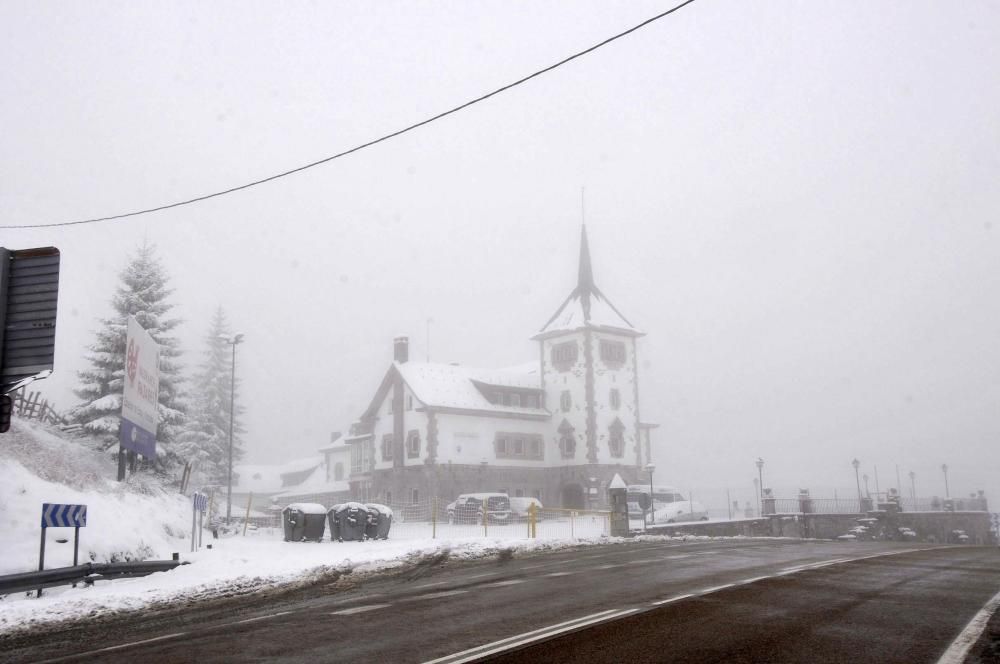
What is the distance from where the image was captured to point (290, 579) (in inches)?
606

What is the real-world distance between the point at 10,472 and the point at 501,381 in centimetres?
4333

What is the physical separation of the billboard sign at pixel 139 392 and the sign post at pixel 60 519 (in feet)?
19.5

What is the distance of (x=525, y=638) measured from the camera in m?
7.74

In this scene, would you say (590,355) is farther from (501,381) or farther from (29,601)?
(29,601)

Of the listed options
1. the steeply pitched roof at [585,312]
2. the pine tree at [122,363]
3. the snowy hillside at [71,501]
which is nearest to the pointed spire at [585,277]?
the steeply pitched roof at [585,312]

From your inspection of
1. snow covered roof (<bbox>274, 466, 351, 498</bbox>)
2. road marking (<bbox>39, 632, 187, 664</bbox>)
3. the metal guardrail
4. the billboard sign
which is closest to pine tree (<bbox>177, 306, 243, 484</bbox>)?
snow covered roof (<bbox>274, 466, 351, 498</bbox>)

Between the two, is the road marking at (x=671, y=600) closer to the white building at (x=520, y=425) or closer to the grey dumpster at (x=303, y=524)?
the grey dumpster at (x=303, y=524)

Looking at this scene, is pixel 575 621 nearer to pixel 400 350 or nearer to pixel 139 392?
pixel 139 392

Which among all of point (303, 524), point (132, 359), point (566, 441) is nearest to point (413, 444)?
point (566, 441)

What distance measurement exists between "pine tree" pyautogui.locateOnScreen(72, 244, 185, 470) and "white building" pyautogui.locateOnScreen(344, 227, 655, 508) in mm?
17367

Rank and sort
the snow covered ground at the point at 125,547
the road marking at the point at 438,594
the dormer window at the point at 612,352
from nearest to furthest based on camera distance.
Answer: the road marking at the point at 438,594 → the snow covered ground at the point at 125,547 → the dormer window at the point at 612,352

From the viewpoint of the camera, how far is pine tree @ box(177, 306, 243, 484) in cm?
5372

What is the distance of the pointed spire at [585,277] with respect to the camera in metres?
62.3

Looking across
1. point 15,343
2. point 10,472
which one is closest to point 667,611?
point 15,343
